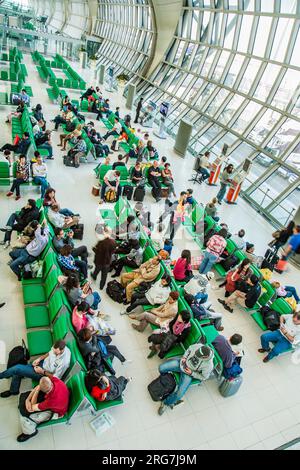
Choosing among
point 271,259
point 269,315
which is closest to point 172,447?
point 269,315

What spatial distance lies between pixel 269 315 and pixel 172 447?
3335 millimetres

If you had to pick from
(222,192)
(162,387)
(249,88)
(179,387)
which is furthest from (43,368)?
(249,88)

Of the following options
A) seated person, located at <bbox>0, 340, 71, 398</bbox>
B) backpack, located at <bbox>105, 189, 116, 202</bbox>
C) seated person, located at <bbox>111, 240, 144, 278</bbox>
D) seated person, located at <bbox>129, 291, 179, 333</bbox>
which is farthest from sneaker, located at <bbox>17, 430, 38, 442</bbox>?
backpack, located at <bbox>105, 189, 116, 202</bbox>

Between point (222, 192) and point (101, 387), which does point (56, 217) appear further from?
point (222, 192)

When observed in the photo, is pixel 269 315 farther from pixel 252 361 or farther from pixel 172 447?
pixel 172 447

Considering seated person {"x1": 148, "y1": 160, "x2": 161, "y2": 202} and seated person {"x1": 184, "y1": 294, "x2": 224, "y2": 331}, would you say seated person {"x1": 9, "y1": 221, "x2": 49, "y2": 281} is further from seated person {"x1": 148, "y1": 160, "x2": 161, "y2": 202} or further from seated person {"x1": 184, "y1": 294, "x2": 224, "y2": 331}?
seated person {"x1": 148, "y1": 160, "x2": 161, "y2": 202}

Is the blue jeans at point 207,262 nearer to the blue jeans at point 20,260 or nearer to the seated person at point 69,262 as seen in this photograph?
the seated person at point 69,262

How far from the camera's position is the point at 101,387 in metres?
4.50

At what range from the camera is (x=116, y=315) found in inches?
258

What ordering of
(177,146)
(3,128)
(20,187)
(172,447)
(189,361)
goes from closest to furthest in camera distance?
(172,447), (189,361), (20,187), (3,128), (177,146)

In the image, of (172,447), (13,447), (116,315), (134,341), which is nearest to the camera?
(13,447)

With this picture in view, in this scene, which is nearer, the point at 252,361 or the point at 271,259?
the point at 252,361

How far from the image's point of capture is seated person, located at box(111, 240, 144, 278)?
7.29 meters

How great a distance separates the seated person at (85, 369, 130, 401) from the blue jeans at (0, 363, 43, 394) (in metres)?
0.72
